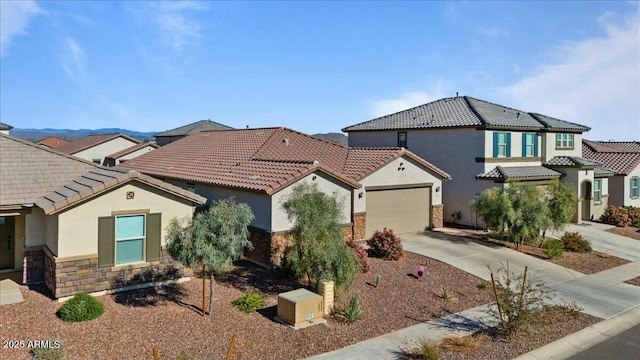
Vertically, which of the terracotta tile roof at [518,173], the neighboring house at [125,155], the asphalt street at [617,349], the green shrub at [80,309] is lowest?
the asphalt street at [617,349]

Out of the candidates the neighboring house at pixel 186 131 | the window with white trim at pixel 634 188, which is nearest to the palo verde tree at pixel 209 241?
the window with white trim at pixel 634 188

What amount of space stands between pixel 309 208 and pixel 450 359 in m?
5.92

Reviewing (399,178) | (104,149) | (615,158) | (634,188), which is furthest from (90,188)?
(615,158)

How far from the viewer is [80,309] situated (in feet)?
36.5

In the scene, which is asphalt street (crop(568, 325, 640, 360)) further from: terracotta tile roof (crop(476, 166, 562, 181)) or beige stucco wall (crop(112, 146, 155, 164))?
beige stucco wall (crop(112, 146, 155, 164))

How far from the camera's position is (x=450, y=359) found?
10.4m

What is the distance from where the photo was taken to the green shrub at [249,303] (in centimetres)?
1253

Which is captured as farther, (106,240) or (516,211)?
(516,211)

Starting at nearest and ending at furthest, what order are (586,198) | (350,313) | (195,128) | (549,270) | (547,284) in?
(350,313)
(547,284)
(549,270)
(586,198)
(195,128)

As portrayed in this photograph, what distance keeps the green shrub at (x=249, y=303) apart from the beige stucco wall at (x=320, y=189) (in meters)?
3.45

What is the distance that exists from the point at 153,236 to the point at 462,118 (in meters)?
18.6

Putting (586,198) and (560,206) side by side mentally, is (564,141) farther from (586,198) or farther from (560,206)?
(560,206)

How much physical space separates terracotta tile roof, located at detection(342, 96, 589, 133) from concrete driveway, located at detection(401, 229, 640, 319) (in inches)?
277

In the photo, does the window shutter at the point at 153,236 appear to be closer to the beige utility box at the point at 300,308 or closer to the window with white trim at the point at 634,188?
the beige utility box at the point at 300,308
